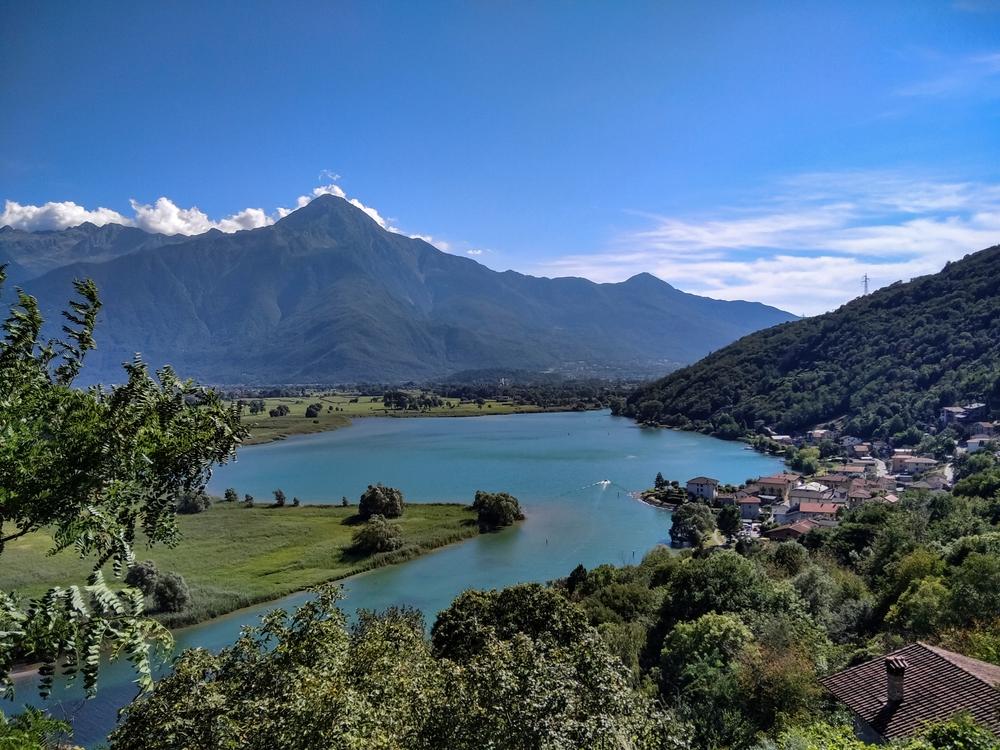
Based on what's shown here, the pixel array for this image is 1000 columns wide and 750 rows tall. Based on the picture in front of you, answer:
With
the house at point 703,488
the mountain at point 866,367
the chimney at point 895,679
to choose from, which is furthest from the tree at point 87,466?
the mountain at point 866,367

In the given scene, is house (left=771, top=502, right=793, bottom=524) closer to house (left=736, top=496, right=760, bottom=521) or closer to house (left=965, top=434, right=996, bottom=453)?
house (left=736, top=496, right=760, bottom=521)

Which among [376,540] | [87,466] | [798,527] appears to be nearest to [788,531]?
[798,527]

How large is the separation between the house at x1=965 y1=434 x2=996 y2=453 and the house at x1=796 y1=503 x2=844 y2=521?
1856 centimetres

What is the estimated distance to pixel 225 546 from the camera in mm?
36031

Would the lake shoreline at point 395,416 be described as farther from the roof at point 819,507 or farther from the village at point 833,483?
the roof at point 819,507

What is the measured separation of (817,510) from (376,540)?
2886 cm

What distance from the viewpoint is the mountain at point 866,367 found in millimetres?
70438

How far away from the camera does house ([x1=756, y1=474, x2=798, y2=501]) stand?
47656 mm

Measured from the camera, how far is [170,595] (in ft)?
85.9

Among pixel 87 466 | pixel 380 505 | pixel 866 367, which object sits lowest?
pixel 380 505

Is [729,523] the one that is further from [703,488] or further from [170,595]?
[170,595]

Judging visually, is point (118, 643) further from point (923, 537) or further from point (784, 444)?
point (784, 444)

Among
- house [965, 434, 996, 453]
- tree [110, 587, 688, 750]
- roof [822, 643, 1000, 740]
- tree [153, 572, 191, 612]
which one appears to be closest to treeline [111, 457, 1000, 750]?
tree [110, 587, 688, 750]

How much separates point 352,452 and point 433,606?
49237 mm
